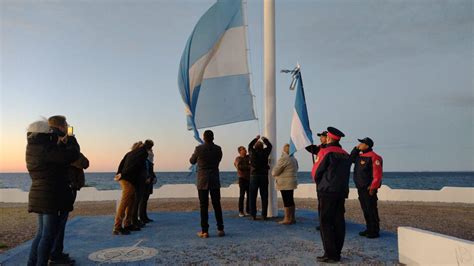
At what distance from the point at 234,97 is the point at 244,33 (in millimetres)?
1411

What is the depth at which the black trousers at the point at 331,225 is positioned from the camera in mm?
4422

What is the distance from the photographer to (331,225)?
4492mm

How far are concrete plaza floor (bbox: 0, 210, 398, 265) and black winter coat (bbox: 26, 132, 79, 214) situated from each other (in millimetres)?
1138

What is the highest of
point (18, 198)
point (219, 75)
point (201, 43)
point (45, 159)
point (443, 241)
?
point (201, 43)

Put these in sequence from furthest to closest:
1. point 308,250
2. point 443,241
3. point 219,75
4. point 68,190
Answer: point 219,75
point 308,250
point 68,190
point 443,241

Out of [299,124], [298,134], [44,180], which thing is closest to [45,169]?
[44,180]

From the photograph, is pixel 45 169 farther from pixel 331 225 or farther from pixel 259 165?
pixel 259 165

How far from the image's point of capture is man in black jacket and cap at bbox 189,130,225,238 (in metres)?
5.81

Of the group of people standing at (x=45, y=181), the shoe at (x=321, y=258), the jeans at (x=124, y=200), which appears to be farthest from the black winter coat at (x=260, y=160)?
the group of people standing at (x=45, y=181)

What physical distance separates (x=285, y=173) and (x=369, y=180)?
1.65 m

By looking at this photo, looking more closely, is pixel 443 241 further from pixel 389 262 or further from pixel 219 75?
pixel 219 75

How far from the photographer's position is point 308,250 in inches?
198

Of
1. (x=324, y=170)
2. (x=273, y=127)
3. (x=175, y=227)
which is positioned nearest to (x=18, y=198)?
(x=175, y=227)

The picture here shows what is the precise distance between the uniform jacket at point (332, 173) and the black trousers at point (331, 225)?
101 mm
